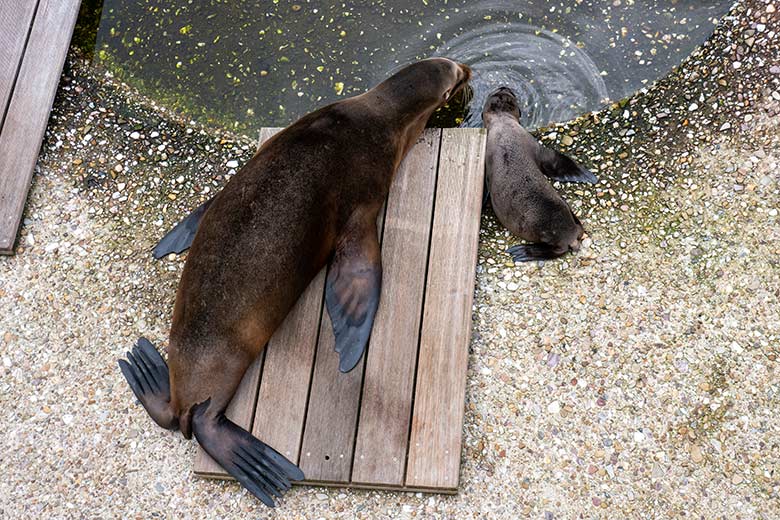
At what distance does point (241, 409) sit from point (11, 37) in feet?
9.40

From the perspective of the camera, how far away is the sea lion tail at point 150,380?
354 cm

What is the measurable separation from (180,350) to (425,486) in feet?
4.04

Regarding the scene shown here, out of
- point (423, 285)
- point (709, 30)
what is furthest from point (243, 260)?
point (709, 30)

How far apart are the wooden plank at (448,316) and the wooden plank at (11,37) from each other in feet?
8.54

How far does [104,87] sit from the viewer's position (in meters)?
4.81

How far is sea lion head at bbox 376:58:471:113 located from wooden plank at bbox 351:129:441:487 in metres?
0.22

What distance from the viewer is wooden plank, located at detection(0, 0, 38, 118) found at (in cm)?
457

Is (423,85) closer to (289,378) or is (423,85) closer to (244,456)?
(289,378)

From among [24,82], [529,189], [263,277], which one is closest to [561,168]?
[529,189]

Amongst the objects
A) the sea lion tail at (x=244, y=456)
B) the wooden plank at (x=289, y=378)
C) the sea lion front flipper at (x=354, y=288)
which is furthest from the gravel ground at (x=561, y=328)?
the sea lion front flipper at (x=354, y=288)

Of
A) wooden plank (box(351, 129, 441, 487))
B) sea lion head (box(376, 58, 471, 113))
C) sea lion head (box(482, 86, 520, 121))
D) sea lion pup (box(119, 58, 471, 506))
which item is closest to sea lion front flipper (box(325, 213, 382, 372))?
sea lion pup (box(119, 58, 471, 506))

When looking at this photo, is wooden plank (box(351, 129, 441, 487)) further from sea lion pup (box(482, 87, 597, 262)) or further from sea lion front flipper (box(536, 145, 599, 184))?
sea lion front flipper (box(536, 145, 599, 184))

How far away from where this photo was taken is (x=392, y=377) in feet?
11.6

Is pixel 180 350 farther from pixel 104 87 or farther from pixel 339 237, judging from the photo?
pixel 104 87
